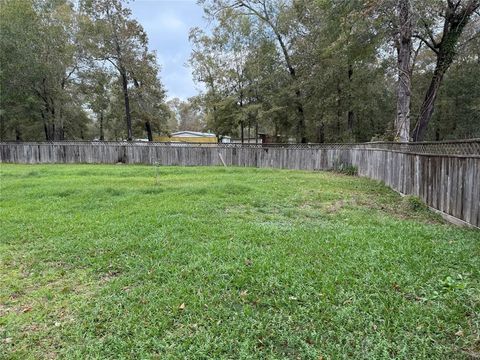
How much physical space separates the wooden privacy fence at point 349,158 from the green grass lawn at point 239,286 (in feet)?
1.57

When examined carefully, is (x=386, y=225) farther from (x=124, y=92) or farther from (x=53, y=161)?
(x=124, y=92)

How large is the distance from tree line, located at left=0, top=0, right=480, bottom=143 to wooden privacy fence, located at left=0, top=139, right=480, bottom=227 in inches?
117

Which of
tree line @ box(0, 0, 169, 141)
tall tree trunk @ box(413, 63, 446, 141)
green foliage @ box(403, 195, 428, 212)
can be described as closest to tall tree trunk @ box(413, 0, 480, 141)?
tall tree trunk @ box(413, 63, 446, 141)

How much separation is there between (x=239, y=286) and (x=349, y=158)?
11.2 m

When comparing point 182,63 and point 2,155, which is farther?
point 182,63

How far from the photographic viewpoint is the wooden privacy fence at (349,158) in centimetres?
422

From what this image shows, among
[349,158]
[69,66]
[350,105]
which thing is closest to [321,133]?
[350,105]

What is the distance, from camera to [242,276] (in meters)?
2.85

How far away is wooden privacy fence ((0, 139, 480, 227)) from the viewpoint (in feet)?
13.8

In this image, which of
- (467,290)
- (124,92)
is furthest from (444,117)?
(467,290)

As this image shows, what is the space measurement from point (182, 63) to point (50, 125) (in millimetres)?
11861

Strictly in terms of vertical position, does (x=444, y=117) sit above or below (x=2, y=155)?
A: above

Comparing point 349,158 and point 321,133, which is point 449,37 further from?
point 321,133

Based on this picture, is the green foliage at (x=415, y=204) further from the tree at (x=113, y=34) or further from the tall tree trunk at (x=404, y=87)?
the tree at (x=113, y=34)
